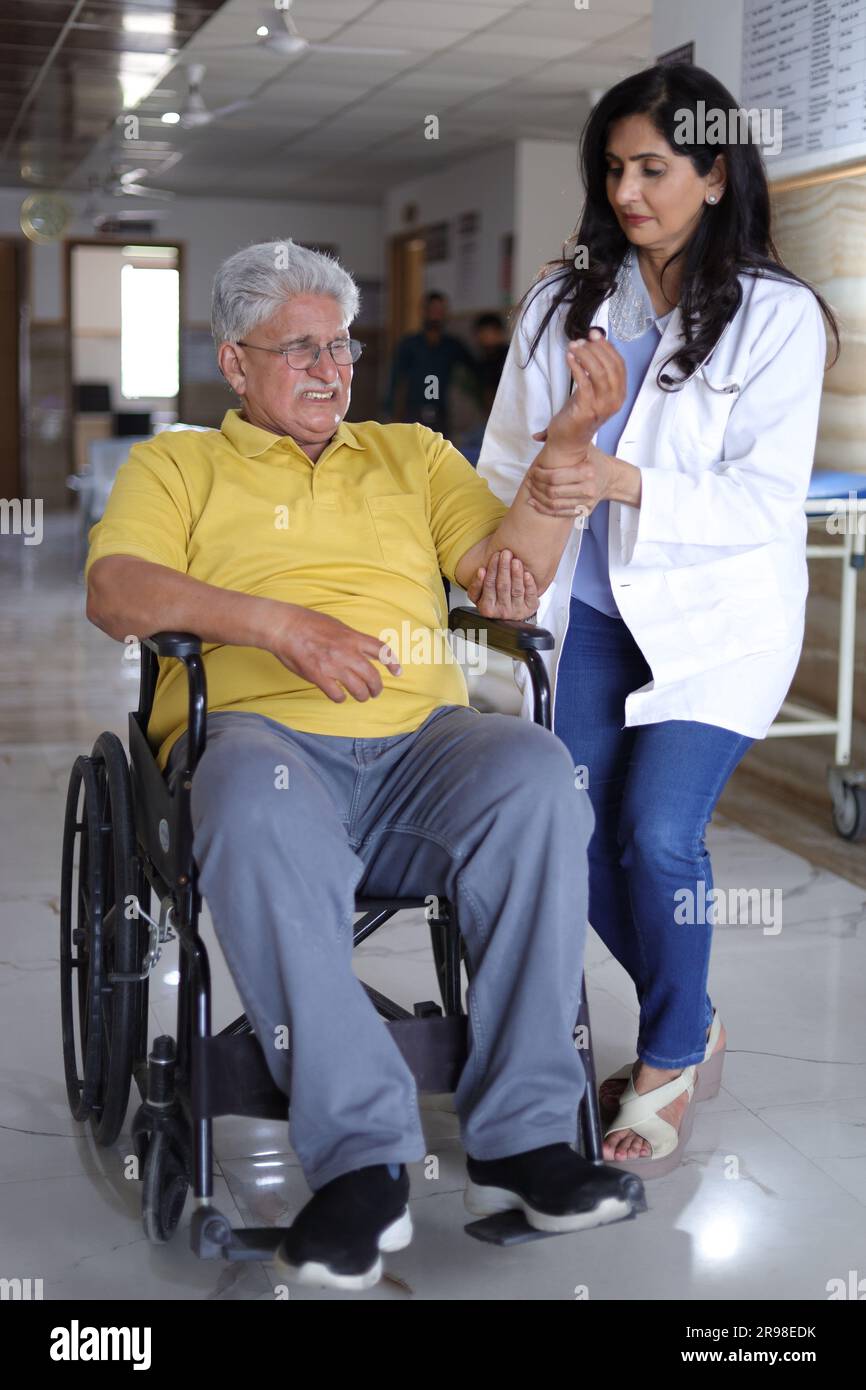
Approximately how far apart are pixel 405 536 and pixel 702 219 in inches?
21.7

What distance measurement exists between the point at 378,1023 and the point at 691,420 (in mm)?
844

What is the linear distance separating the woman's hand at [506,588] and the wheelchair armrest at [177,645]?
0.42 m

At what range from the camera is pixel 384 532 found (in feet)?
6.51

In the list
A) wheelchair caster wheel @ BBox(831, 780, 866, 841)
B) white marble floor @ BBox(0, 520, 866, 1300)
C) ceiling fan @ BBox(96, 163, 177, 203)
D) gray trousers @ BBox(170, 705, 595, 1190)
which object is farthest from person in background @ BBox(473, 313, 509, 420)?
gray trousers @ BBox(170, 705, 595, 1190)

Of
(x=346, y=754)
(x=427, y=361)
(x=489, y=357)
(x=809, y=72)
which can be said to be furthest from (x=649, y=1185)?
(x=427, y=361)

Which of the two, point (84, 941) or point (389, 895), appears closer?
point (389, 895)

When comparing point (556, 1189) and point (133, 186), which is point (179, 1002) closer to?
point (556, 1189)

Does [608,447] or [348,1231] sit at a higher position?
[608,447]

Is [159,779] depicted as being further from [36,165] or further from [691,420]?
[36,165]

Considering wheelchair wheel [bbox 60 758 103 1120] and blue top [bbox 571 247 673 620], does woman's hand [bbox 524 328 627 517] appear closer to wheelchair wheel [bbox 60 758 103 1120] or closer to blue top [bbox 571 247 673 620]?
blue top [bbox 571 247 673 620]

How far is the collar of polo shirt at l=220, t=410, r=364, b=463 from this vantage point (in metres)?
1.96

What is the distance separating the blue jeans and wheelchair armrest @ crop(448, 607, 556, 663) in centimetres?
12

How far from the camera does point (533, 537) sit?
6.23 ft

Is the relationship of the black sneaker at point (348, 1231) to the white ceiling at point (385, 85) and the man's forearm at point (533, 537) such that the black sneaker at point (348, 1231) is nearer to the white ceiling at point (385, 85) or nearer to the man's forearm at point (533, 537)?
the man's forearm at point (533, 537)
